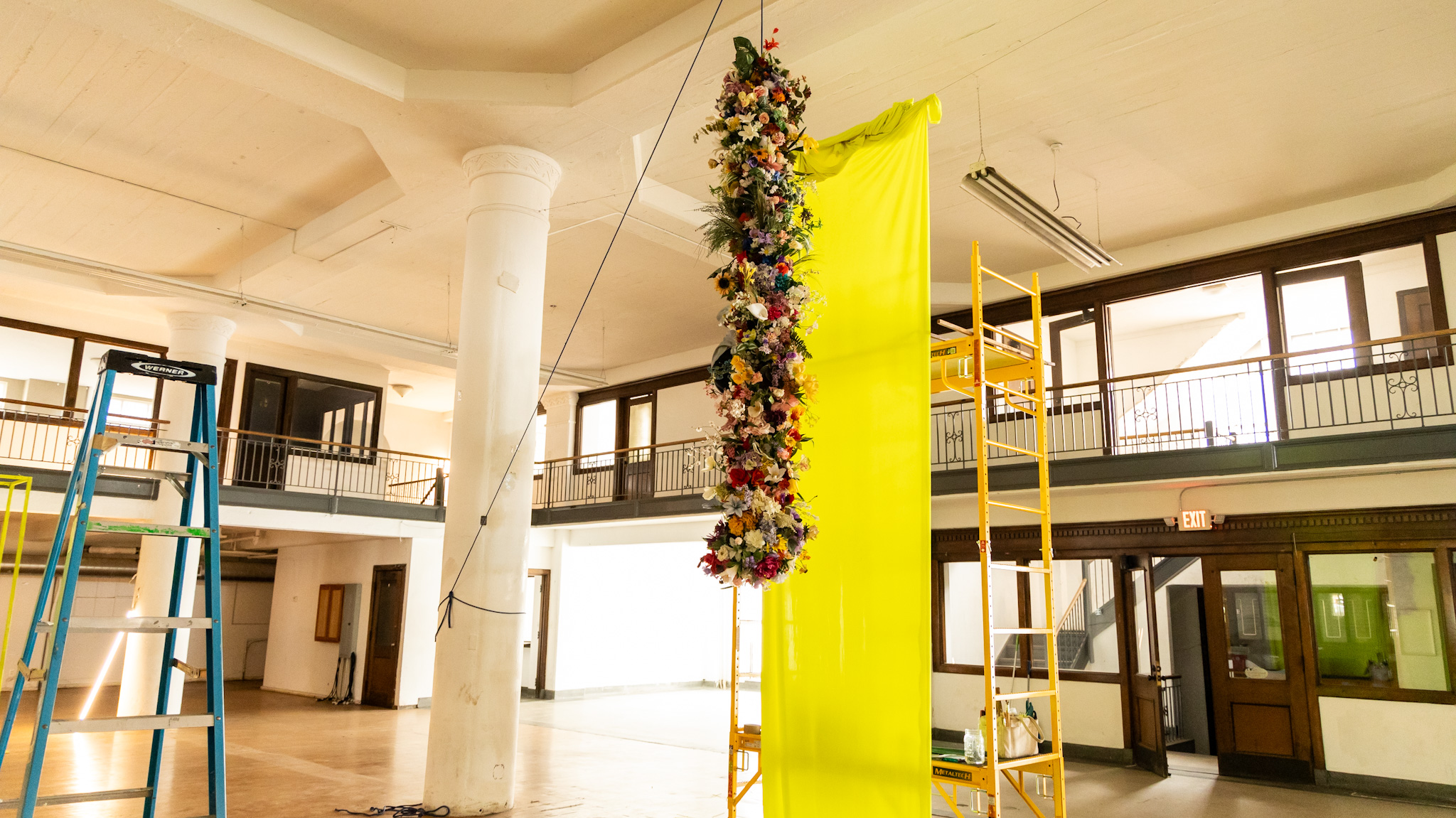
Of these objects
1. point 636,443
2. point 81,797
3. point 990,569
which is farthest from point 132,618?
point 636,443

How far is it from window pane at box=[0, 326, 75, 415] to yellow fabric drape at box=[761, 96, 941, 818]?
12733 millimetres

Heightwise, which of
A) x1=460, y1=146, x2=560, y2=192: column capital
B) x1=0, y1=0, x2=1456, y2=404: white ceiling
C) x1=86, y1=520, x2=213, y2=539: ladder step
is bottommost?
x1=86, y1=520, x2=213, y2=539: ladder step

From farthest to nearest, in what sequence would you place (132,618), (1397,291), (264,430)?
(264,430), (1397,291), (132,618)

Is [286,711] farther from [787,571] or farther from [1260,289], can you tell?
[1260,289]

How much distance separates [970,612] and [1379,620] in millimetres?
4310

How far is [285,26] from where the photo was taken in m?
6.02

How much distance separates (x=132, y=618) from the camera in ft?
10.9

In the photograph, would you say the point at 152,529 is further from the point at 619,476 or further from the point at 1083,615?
the point at 619,476

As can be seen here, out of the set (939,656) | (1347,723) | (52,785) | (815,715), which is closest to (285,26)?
(815,715)

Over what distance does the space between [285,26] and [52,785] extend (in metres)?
6.06

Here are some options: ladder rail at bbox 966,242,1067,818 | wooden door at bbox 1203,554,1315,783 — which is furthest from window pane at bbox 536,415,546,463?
ladder rail at bbox 966,242,1067,818

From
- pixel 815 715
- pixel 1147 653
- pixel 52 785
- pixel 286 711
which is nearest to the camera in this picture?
pixel 815 715

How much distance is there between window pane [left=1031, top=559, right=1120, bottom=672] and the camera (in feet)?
34.2

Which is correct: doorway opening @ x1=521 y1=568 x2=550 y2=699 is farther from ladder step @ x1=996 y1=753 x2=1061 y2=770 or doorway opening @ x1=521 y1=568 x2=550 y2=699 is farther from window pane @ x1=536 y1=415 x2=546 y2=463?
ladder step @ x1=996 y1=753 x2=1061 y2=770
